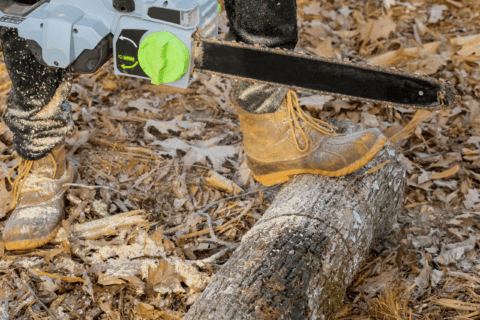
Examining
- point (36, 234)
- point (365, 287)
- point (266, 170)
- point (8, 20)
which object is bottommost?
point (365, 287)

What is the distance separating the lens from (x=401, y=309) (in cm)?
167

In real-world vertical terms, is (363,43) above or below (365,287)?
above

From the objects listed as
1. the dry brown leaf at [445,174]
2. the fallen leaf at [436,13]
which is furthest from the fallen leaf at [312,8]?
the dry brown leaf at [445,174]

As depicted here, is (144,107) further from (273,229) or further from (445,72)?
(445,72)

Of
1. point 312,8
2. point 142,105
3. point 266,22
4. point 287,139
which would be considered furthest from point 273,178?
point 312,8

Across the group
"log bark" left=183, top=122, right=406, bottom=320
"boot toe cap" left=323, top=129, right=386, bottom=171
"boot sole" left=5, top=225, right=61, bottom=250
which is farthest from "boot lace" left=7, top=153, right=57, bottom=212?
"boot toe cap" left=323, top=129, right=386, bottom=171

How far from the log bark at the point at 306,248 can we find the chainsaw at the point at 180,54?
0.53 m

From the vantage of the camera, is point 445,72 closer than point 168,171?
No

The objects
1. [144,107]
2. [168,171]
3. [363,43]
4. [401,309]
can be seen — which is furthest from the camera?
[363,43]

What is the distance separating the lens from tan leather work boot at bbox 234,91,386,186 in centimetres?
181

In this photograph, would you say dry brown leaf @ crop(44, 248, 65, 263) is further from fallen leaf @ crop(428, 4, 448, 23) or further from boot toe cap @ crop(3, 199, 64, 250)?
fallen leaf @ crop(428, 4, 448, 23)

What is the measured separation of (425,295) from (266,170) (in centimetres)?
92

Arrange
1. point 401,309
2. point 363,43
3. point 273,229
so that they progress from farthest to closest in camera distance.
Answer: point 363,43
point 401,309
point 273,229

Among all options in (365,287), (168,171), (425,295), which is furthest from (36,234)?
(425,295)
